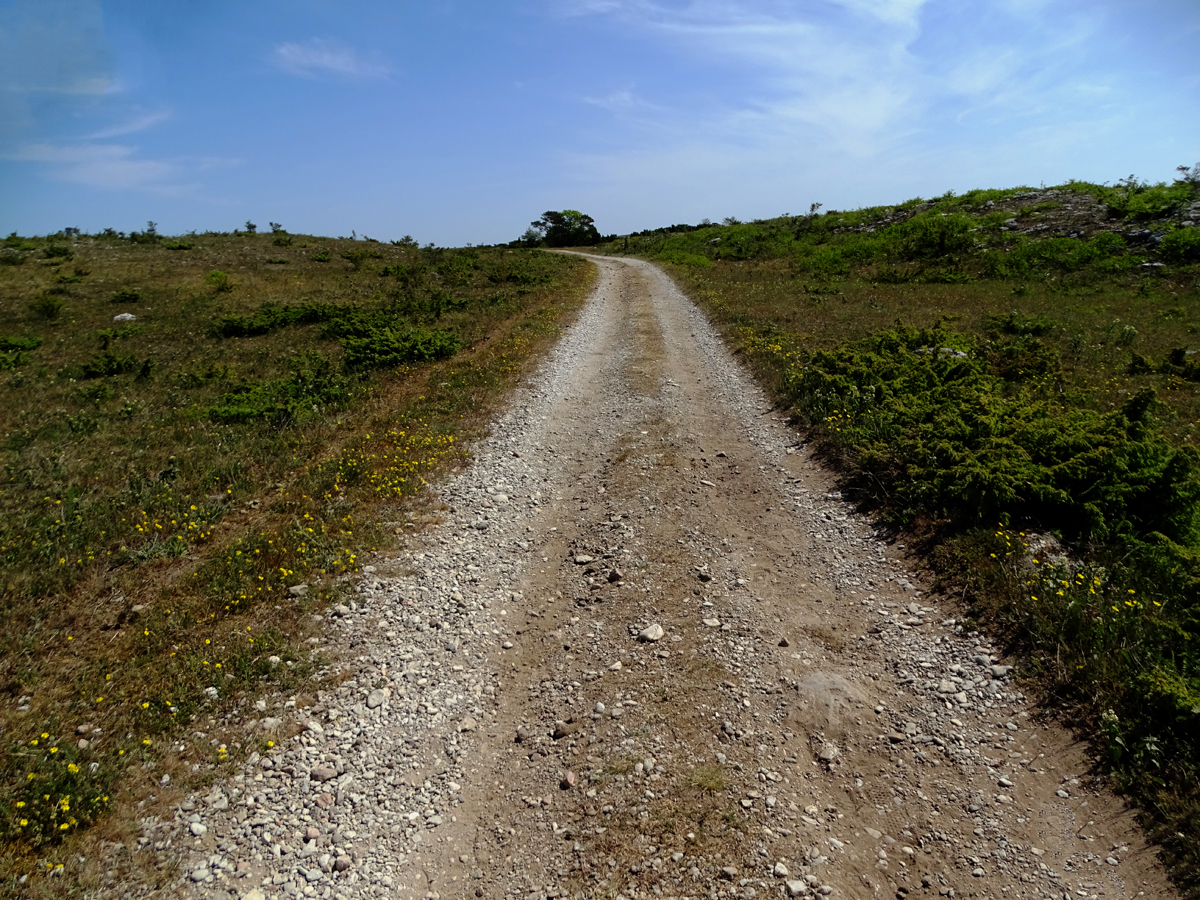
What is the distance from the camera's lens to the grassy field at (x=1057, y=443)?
18.0 ft

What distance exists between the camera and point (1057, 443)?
880cm

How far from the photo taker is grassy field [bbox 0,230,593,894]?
5535 millimetres

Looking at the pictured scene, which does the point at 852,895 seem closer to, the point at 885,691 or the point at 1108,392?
the point at 885,691

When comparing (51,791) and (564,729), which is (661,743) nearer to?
(564,729)

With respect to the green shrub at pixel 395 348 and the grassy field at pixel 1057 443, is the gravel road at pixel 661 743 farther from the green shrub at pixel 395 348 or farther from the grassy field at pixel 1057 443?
the green shrub at pixel 395 348

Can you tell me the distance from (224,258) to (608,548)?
42.7 meters

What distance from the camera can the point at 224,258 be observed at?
4012 centimetres

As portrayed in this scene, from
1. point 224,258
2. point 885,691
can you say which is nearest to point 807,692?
point 885,691

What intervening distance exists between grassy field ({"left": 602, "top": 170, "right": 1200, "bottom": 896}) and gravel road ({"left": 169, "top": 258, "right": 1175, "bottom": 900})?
1.67ft

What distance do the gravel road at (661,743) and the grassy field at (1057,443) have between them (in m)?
0.51

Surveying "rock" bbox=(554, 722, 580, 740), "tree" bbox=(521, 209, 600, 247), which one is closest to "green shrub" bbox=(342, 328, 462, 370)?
"rock" bbox=(554, 722, 580, 740)

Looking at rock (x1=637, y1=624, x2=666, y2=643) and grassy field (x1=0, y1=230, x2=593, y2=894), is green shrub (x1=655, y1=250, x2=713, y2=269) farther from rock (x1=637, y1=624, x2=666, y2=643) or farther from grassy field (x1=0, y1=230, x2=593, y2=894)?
rock (x1=637, y1=624, x2=666, y2=643)

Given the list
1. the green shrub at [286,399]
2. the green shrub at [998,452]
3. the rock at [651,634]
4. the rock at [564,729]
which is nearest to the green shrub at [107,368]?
the green shrub at [286,399]

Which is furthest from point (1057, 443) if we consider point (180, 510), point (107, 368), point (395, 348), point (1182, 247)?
point (1182, 247)
